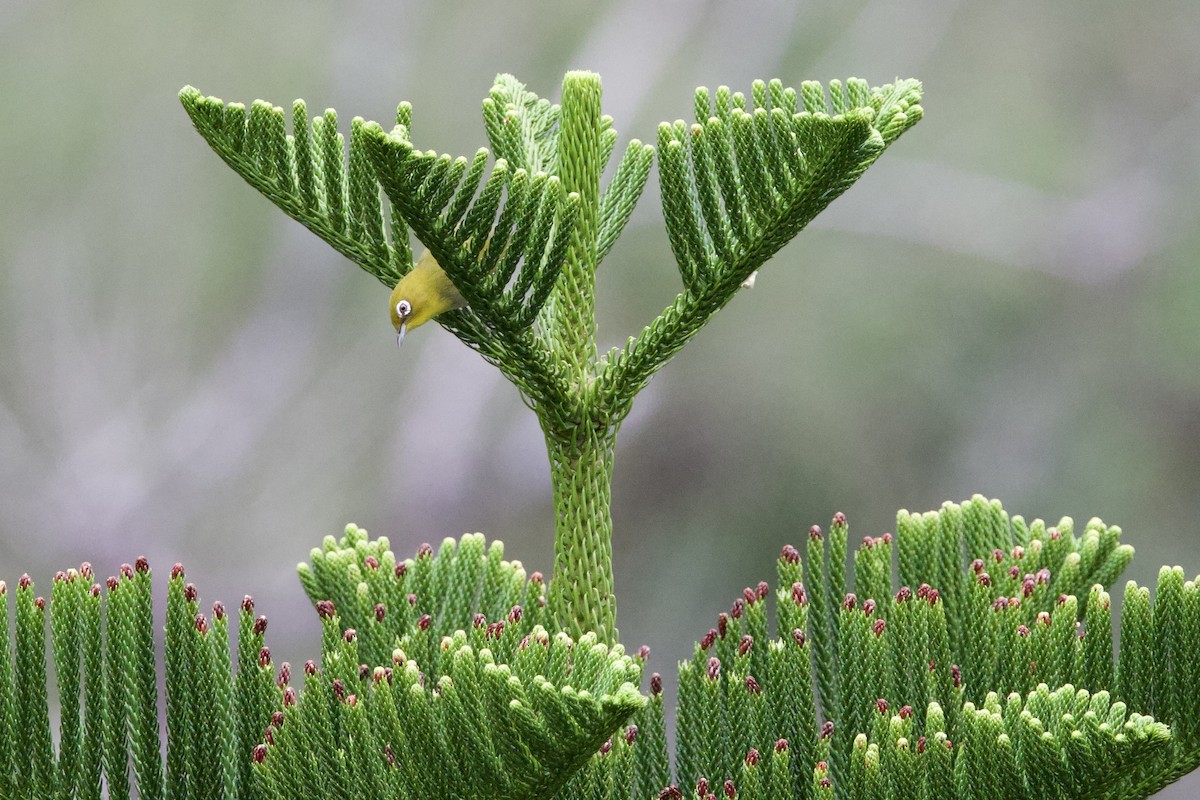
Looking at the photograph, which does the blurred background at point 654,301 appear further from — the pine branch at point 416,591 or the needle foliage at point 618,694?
the needle foliage at point 618,694

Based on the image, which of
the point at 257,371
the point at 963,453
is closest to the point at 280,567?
the point at 257,371

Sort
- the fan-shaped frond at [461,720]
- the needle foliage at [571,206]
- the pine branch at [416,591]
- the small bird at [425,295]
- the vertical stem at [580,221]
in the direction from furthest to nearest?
the pine branch at [416,591], the vertical stem at [580,221], the small bird at [425,295], the needle foliage at [571,206], the fan-shaped frond at [461,720]

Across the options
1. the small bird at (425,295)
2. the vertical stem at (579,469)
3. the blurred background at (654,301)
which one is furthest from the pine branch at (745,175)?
the blurred background at (654,301)

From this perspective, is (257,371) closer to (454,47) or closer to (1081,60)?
(454,47)

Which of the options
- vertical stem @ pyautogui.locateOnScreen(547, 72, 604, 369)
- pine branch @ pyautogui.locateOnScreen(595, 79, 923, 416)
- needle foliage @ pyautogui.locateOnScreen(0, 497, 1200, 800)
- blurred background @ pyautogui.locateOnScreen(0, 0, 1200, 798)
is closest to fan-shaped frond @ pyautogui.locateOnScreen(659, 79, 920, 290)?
pine branch @ pyautogui.locateOnScreen(595, 79, 923, 416)

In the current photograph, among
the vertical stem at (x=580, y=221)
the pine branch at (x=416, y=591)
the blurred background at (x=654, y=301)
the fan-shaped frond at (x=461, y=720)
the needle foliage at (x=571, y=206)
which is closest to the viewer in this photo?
the fan-shaped frond at (x=461, y=720)

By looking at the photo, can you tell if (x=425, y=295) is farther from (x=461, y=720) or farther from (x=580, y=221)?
(x=461, y=720)
